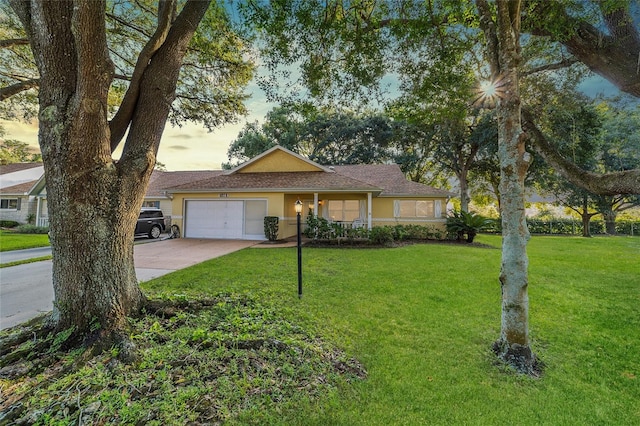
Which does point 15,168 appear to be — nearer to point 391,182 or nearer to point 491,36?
point 391,182

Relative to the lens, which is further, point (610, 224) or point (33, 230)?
point (610, 224)

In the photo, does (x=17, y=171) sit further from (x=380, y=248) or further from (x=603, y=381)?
(x=603, y=381)

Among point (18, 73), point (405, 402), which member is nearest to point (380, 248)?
point (405, 402)

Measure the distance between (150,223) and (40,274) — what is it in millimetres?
9016

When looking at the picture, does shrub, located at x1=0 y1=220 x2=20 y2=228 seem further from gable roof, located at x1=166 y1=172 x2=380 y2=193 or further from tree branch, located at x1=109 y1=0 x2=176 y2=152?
tree branch, located at x1=109 y1=0 x2=176 y2=152

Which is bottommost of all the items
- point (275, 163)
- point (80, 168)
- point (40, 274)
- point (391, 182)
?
point (40, 274)

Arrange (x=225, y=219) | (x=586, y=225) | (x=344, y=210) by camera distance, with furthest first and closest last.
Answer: (x=586, y=225) → (x=344, y=210) → (x=225, y=219)

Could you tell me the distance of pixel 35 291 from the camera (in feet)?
18.7

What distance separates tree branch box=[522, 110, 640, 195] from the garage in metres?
12.5

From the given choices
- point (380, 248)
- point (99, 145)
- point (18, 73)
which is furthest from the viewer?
point (380, 248)

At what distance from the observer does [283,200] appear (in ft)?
48.1

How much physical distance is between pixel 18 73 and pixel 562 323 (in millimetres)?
13246

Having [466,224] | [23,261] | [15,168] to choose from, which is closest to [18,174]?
[15,168]

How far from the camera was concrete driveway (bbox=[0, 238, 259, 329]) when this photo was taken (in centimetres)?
467
